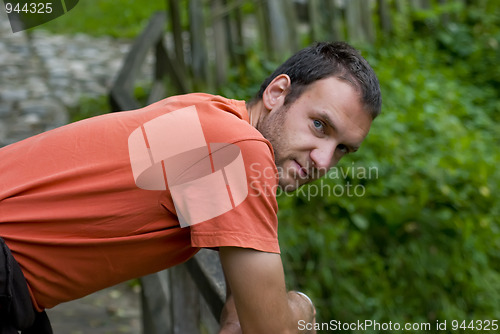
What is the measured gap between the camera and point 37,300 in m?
1.42

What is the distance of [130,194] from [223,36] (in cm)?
375

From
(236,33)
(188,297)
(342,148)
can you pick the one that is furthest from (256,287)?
(236,33)

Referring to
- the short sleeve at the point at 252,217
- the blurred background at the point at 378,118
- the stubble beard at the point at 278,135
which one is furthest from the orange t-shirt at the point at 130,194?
the blurred background at the point at 378,118

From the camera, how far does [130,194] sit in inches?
52.1

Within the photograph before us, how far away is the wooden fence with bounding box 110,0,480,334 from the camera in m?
3.09

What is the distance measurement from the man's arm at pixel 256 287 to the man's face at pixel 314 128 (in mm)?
326

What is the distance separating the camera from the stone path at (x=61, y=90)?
364 centimetres

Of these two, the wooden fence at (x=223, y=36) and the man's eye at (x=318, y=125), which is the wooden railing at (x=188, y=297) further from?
the man's eye at (x=318, y=125)

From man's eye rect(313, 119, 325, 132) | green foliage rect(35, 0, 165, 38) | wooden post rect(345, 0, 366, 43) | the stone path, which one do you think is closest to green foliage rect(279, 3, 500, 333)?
the stone path

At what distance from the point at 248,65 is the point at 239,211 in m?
3.83

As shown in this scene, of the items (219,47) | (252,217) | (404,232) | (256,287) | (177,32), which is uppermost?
(252,217)

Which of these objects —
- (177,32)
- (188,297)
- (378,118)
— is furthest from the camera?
(177,32)

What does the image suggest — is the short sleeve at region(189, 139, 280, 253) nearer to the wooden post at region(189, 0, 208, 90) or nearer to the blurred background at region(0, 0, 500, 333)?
the blurred background at region(0, 0, 500, 333)

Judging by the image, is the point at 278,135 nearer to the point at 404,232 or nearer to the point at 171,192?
the point at 171,192
